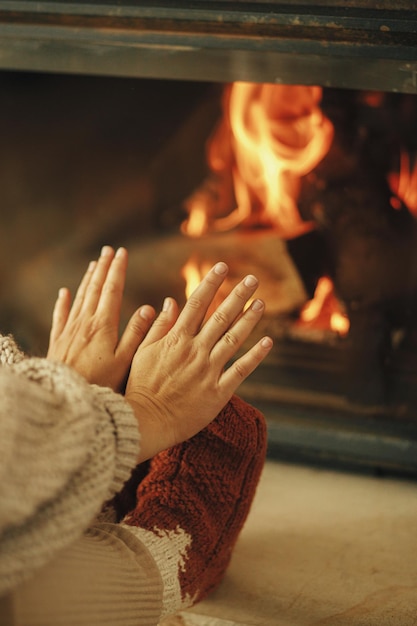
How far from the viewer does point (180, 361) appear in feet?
2.69

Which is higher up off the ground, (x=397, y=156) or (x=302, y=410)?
(x=397, y=156)

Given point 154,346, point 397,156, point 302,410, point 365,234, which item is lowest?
point 302,410

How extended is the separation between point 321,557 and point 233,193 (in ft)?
2.15

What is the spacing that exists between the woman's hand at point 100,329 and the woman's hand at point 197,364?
0.07m

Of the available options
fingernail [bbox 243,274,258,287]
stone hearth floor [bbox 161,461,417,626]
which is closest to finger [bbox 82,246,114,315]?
fingernail [bbox 243,274,258,287]

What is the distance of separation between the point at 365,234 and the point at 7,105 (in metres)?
0.68

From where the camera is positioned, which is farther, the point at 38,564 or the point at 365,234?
the point at 365,234

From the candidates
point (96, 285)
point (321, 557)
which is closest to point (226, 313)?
point (96, 285)

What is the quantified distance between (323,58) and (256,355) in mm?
443

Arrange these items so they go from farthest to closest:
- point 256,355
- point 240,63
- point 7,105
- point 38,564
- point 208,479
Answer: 1. point 7,105
2. point 240,63
3. point 208,479
4. point 256,355
5. point 38,564

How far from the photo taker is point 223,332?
83 centimetres

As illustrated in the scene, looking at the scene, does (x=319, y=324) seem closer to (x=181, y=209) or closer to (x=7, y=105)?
(x=181, y=209)

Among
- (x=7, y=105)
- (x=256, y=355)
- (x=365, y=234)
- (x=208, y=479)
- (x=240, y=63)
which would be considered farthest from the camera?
(x=7, y=105)

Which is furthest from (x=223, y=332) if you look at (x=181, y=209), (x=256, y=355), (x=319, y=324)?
(x=181, y=209)
